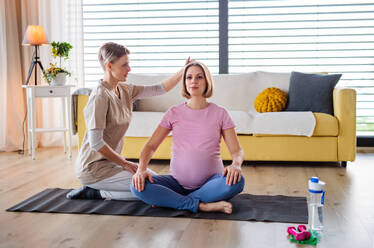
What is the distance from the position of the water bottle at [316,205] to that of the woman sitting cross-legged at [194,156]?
39 cm

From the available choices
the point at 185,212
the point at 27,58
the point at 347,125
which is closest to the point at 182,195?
the point at 185,212

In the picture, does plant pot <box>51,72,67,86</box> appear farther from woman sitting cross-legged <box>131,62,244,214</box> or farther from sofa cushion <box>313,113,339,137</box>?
sofa cushion <box>313,113,339,137</box>

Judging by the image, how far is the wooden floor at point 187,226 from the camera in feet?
6.48

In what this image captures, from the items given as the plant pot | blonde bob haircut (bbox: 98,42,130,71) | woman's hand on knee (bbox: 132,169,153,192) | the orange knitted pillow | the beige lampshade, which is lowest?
woman's hand on knee (bbox: 132,169,153,192)

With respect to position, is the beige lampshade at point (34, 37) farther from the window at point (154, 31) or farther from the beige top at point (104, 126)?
the beige top at point (104, 126)

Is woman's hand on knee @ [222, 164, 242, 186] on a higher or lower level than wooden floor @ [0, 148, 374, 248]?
higher

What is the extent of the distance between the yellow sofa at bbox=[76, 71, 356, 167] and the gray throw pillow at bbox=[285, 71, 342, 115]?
5.8 inches

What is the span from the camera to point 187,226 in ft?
7.18

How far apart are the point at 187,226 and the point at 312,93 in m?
2.20

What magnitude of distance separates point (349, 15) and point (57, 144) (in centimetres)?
340

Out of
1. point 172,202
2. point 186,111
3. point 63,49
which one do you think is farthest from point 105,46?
point 63,49

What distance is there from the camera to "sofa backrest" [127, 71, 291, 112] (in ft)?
14.2

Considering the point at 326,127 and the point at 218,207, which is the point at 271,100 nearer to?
the point at 326,127

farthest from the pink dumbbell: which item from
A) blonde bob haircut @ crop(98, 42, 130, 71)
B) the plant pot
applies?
the plant pot
